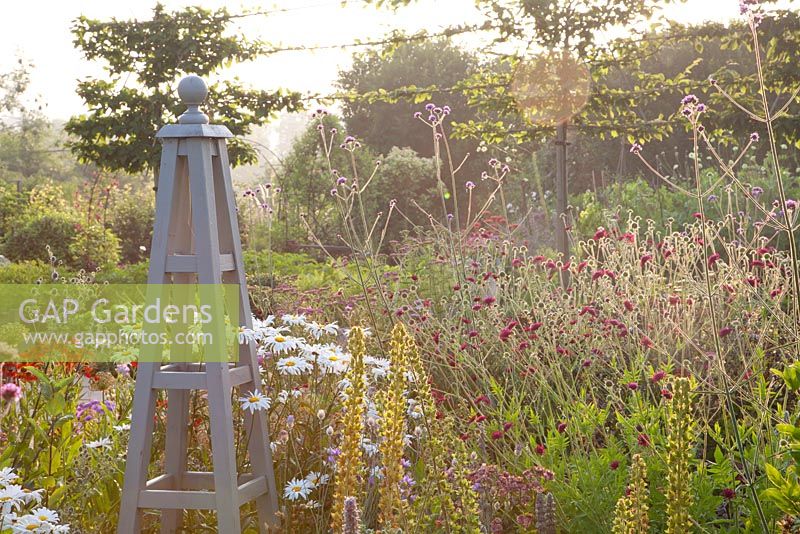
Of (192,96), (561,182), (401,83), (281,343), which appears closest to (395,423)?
(281,343)

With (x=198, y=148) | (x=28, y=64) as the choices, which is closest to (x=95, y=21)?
(x=198, y=148)

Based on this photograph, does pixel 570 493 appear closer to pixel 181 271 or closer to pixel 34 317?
pixel 181 271

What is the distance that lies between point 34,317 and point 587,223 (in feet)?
20.4

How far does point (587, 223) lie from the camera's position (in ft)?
33.9

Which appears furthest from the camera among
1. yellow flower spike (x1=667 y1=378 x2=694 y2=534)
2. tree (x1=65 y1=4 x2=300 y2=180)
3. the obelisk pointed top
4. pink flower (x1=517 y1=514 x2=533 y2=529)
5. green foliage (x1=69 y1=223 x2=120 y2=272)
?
green foliage (x1=69 y1=223 x2=120 y2=272)

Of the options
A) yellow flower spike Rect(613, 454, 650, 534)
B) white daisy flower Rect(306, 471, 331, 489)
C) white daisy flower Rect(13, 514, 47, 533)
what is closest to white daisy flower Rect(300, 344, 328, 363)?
white daisy flower Rect(306, 471, 331, 489)

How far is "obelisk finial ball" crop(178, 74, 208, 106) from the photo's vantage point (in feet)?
10.4

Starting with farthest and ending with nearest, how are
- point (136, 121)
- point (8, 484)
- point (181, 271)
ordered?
point (136, 121) < point (181, 271) < point (8, 484)

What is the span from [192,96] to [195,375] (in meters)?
1.02

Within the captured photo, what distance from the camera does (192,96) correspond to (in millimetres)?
3166

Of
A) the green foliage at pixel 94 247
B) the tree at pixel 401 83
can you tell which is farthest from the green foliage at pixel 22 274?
the tree at pixel 401 83

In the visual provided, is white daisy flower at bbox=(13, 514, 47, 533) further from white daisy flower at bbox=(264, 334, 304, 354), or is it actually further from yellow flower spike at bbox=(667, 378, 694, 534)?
yellow flower spike at bbox=(667, 378, 694, 534)

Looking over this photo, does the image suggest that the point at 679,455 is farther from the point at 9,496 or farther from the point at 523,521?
the point at 9,496

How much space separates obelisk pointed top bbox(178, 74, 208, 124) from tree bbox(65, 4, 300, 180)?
6.69 m
